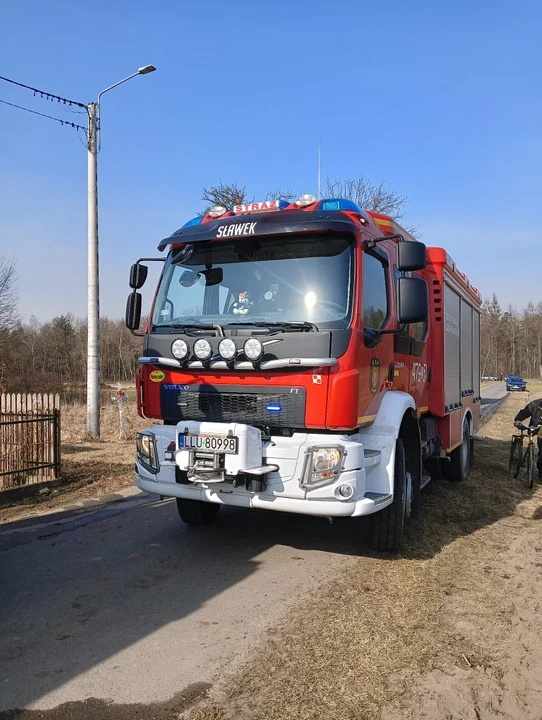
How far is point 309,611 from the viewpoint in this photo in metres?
4.06

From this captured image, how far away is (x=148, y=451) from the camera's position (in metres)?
5.17

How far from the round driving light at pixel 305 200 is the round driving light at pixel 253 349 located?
4.73 feet

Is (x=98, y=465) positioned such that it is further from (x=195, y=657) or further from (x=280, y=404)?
(x=195, y=657)

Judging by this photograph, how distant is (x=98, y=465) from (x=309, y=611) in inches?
267

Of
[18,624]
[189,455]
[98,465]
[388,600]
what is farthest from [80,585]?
[98,465]

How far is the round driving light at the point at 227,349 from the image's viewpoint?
4719mm

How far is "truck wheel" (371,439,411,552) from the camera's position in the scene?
16.7ft

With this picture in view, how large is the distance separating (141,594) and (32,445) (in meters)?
4.94

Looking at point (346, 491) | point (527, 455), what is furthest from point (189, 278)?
point (527, 455)

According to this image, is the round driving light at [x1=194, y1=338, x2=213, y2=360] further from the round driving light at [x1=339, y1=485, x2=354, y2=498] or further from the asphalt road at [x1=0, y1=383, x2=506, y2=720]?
the asphalt road at [x1=0, y1=383, x2=506, y2=720]

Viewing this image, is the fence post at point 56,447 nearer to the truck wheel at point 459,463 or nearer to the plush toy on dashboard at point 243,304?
the plush toy on dashboard at point 243,304

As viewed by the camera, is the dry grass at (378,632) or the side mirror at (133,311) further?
the side mirror at (133,311)

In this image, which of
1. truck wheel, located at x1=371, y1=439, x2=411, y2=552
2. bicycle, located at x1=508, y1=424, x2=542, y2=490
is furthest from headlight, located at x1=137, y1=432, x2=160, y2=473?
bicycle, located at x1=508, y1=424, x2=542, y2=490

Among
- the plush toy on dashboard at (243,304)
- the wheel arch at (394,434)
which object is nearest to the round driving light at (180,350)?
the plush toy on dashboard at (243,304)
